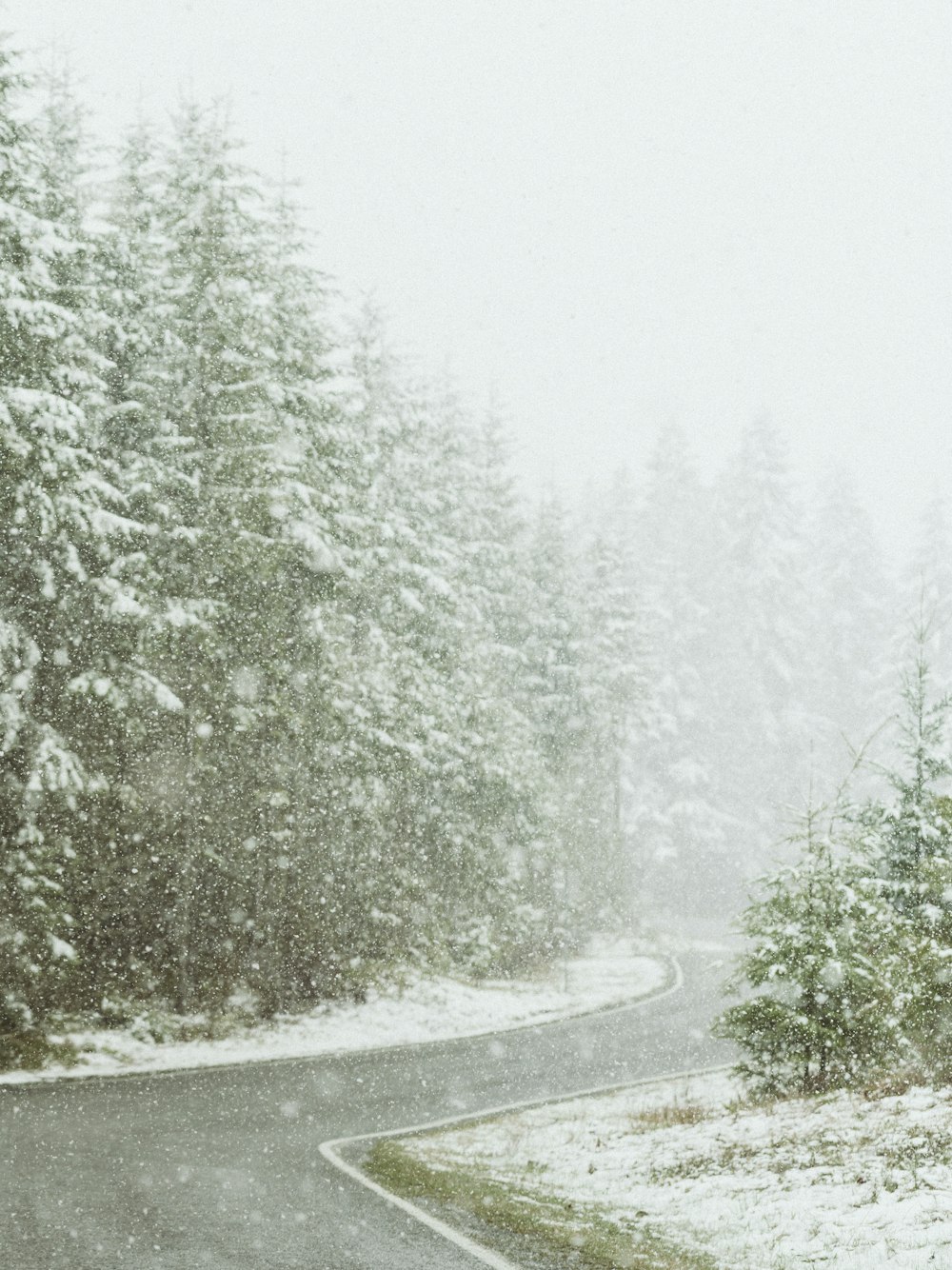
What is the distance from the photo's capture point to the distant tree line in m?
16.7

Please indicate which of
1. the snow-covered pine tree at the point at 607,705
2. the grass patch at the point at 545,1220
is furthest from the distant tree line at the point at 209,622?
the snow-covered pine tree at the point at 607,705

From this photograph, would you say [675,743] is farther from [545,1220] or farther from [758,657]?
[545,1220]

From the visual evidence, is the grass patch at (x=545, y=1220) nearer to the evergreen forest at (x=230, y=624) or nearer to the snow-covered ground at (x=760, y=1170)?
the snow-covered ground at (x=760, y=1170)

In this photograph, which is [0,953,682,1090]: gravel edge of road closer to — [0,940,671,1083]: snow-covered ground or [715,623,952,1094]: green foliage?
[0,940,671,1083]: snow-covered ground

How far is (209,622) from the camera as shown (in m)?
20.3

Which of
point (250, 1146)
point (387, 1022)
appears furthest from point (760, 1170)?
point (387, 1022)

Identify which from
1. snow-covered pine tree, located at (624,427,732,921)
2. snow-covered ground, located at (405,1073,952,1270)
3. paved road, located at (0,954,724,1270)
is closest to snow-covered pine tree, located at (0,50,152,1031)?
paved road, located at (0,954,724,1270)

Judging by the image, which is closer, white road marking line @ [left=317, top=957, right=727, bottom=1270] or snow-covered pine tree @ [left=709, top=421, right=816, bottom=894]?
white road marking line @ [left=317, top=957, right=727, bottom=1270]

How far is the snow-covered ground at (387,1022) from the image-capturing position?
58.6ft

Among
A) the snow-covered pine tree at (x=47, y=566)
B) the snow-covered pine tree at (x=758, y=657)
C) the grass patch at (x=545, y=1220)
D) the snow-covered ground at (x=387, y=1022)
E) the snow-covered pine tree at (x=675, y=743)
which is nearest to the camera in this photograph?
the grass patch at (x=545, y=1220)

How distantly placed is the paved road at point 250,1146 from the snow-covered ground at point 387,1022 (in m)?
0.78

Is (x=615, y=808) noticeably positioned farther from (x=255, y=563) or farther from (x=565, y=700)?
(x=255, y=563)

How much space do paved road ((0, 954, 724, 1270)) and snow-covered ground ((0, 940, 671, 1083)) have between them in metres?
0.78

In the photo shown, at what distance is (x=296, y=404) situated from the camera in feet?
71.2
